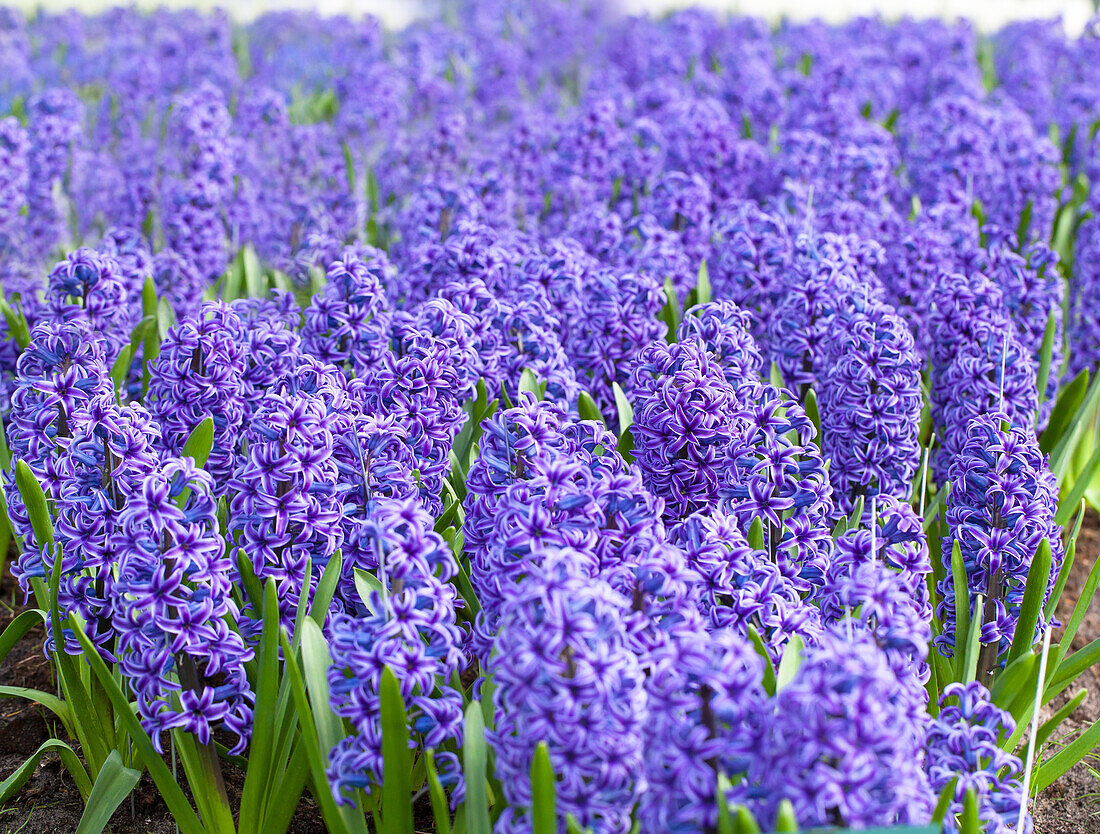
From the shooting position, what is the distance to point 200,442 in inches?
127

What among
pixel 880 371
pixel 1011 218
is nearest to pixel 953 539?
pixel 880 371

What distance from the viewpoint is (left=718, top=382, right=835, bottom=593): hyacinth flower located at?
10.0 feet

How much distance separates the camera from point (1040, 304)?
480cm

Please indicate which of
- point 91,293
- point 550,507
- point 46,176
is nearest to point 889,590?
point 550,507

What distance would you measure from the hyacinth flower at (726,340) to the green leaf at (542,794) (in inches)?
65.9

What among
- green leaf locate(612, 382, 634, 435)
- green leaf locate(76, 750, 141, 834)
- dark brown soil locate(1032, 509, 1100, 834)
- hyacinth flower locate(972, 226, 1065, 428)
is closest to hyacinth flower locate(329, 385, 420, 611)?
green leaf locate(76, 750, 141, 834)

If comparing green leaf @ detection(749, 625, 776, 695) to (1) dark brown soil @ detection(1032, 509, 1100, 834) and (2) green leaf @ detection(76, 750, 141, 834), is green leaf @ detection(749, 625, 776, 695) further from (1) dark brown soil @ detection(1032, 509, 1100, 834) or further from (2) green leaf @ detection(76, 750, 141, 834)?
(2) green leaf @ detection(76, 750, 141, 834)

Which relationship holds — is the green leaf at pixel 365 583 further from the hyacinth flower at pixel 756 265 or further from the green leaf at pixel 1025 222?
the green leaf at pixel 1025 222

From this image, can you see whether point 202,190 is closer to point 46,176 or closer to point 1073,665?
point 46,176

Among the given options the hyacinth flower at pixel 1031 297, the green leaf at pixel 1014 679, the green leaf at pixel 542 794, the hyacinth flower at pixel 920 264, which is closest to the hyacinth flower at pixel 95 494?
the green leaf at pixel 542 794

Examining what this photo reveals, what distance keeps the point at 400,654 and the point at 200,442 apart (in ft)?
4.21

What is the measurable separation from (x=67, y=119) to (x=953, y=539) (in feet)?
21.3

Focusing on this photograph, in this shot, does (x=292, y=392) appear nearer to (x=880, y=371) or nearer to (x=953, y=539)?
(x=880, y=371)

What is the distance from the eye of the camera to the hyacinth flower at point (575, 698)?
2.10 m
